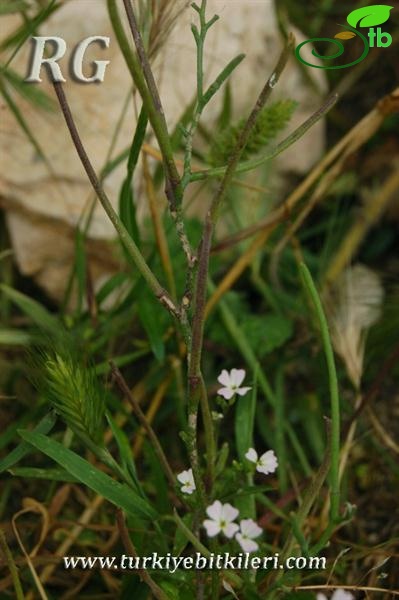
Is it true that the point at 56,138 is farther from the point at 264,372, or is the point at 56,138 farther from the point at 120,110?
the point at 264,372

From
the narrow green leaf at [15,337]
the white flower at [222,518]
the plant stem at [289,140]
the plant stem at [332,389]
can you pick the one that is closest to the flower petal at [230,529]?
the white flower at [222,518]

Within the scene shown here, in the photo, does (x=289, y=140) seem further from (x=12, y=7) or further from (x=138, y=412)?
(x=12, y=7)

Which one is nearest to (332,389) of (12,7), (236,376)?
(236,376)

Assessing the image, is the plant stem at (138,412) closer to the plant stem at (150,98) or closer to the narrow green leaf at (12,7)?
the plant stem at (150,98)

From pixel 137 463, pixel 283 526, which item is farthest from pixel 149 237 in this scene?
pixel 283 526

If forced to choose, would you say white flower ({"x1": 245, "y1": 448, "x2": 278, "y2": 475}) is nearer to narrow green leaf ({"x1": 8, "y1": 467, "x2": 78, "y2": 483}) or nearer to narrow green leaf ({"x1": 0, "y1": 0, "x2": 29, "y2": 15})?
narrow green leaf ({"x1": 8, "y1": 467, "x2": 78, "y2": 483})
